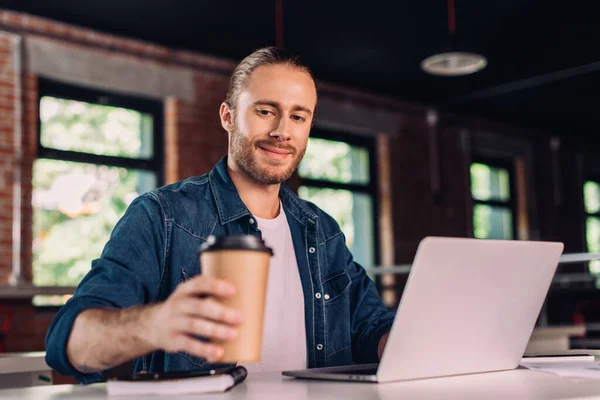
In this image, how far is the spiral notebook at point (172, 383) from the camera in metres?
0.98

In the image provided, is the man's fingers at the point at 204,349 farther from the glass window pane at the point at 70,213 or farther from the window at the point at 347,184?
the window at the point at 347,184

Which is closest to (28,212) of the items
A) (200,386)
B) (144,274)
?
(144,274)

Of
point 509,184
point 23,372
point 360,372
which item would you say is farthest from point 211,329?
point 509,184

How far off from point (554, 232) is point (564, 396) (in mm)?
8365

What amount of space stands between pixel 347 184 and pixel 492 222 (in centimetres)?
220

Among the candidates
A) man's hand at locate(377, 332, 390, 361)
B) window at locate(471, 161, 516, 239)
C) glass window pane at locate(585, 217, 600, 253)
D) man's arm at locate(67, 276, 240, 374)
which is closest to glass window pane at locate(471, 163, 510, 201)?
window at locate(471, 161, 516, 239)

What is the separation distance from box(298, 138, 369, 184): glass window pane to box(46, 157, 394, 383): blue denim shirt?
478 centimetres

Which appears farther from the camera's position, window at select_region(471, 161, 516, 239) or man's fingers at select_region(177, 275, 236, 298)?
window at select_region(471, 161, 516, 239)

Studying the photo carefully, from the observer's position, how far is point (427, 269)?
1.01 meters

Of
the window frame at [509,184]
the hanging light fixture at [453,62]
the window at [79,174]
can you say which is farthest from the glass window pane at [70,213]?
the window frame at [509,184]

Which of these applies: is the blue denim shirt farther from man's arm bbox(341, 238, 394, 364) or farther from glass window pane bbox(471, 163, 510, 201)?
glass window pane bbox(471, 163, 510, 201)

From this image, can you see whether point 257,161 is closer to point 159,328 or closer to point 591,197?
point 159,328

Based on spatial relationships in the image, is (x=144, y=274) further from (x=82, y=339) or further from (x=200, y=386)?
(x=200, y=386)

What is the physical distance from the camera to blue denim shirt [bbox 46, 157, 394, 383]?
4.33 feet
